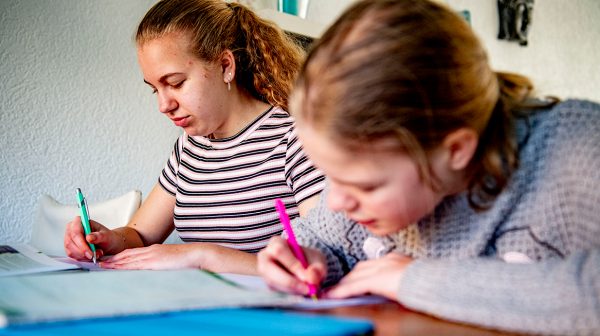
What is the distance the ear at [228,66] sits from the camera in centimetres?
125

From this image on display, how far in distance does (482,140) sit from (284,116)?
68cm

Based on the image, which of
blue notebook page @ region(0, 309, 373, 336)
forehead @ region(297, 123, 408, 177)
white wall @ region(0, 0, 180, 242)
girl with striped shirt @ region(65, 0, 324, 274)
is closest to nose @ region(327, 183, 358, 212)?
forehead @ region(297, 123, 408, 177)

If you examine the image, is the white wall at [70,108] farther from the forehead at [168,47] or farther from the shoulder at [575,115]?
the shoulder at [575,115]

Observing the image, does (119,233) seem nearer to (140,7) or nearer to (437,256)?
(437,256)

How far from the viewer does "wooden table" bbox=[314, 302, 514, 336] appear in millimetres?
471

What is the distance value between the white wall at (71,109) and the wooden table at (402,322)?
1372mm

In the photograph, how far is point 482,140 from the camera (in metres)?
0.63

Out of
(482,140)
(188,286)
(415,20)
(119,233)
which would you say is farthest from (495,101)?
(119,233)

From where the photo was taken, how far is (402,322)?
50 cm

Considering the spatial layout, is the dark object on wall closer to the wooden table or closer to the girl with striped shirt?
the girl with striped shirt

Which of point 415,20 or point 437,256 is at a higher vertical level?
point 415,20

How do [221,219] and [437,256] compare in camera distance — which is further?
[221,219]

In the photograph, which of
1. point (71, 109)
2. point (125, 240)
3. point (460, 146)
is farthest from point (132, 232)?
point (460, 146)

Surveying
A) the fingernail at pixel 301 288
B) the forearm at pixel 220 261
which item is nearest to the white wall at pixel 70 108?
the forearm at pixel 220 261
